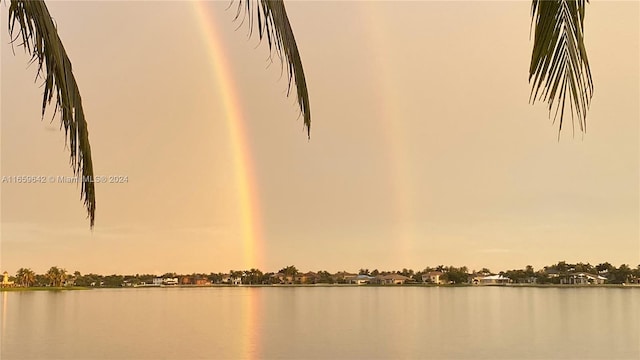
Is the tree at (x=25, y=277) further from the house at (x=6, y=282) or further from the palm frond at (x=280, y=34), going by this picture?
the palm frond at (x=280, y=34)

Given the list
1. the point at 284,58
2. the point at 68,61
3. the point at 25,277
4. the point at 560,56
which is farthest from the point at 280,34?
the point at 25,277

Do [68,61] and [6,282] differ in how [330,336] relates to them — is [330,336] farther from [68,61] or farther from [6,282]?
[6,282]

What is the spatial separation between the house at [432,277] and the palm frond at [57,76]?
69.7 metres

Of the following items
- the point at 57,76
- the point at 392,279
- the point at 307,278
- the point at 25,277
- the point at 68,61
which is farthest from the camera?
the point at 392,279

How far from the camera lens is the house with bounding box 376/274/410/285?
249 feet

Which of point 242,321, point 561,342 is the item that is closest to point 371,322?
point 242,321

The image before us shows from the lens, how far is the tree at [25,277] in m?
60.8

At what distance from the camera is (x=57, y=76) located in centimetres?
245

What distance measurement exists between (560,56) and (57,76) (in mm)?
1723

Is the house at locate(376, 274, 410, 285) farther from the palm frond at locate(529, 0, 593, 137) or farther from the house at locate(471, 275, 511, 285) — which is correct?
the palm frond at locate(529, 0, 593, 137)

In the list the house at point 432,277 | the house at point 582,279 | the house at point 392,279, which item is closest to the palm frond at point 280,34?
the house at point 582,279

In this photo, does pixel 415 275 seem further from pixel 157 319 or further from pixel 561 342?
pixel 561 342

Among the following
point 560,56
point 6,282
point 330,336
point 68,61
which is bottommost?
point 330,336

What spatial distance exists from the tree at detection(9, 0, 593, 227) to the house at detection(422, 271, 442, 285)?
69.8 m
